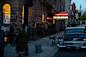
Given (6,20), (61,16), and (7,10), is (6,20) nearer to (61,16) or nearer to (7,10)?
(7,10)

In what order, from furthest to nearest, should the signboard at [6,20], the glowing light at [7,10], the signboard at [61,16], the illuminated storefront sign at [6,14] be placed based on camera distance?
the signboard at [61,16] < the signboard at [6,20] < the illuminated storefront sign at [6,14] < the glowing light at [7,10]

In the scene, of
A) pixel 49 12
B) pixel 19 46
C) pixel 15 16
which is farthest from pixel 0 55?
pixel 49 12

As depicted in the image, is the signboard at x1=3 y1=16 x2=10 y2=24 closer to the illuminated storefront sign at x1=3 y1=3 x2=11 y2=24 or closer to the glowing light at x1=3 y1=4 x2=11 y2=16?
the illuminated storefront sign at x1=3 y1=3 x2=11 y2=24

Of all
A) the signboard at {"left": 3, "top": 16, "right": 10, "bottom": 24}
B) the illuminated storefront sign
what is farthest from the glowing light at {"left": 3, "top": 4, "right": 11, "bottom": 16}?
the signboard at {"left": 3, "top": 16, "right": 10, "bottom": 24}

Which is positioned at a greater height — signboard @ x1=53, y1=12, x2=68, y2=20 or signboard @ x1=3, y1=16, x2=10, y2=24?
signboard @ x1=53, y1=12, x2=68, y2=20

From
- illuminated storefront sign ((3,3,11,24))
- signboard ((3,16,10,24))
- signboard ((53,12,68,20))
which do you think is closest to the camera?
illuminated storefront sign ((3,3,11,24))

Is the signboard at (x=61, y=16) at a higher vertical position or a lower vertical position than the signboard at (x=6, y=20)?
higher

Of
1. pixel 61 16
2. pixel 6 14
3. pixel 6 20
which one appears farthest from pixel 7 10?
pixel 61 16

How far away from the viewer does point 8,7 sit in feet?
84.2

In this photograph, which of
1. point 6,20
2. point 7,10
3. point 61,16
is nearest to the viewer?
point 7,10

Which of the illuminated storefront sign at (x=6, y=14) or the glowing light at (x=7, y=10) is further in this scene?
the illuminated storefront sign at (x=6, y=14)

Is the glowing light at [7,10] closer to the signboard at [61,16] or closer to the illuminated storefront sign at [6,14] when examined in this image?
the illuminated storefront sign at [6,14]

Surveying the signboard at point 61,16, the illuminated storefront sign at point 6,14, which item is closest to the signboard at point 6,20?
the illuminated storefront sign at point 6,14

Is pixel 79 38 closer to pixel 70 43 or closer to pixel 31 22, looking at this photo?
pixel 70 43
